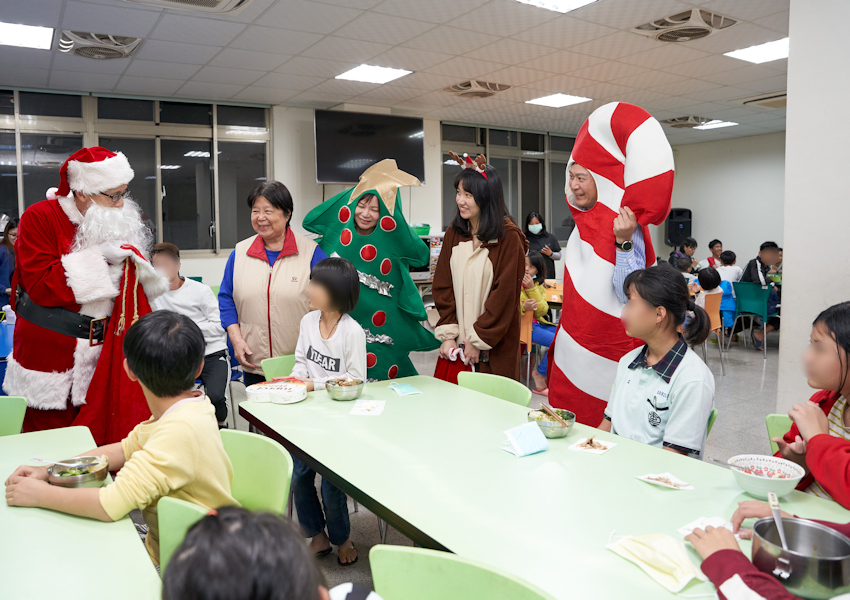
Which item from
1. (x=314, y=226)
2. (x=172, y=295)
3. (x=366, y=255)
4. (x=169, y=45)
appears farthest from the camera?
(x=169, y=45)

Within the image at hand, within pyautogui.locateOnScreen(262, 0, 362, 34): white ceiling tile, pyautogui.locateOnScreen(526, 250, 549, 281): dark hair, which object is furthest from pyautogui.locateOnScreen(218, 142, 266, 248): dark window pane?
pyautogui.locateOnScreen(526, 250, 549, 281): dark hair

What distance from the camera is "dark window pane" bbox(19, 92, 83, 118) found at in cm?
662

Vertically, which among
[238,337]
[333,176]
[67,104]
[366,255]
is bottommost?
[238,337]

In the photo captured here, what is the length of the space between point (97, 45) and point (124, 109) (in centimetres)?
214

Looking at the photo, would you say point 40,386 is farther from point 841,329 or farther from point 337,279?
point 841,329

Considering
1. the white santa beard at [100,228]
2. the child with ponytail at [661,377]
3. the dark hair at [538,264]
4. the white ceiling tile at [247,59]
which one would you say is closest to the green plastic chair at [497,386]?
the child with ponytail at [661,377]

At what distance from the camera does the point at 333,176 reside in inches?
303

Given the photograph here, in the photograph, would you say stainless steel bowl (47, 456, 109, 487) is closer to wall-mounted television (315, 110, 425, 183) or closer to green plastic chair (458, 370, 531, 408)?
green plastic chair (458, 370, 531, 408)

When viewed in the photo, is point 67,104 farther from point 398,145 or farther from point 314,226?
point 314,226

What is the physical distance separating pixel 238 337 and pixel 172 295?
78 cm

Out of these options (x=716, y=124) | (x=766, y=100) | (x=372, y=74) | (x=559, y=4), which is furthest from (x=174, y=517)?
(x=716, y=124)

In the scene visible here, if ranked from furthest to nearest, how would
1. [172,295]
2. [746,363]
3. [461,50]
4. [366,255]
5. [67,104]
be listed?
[67,104]
[746,363]
[461,50]
[172,295]
[366,255]

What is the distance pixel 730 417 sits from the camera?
4273 mm

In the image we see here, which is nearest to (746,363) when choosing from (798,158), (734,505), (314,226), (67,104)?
(798,158)
